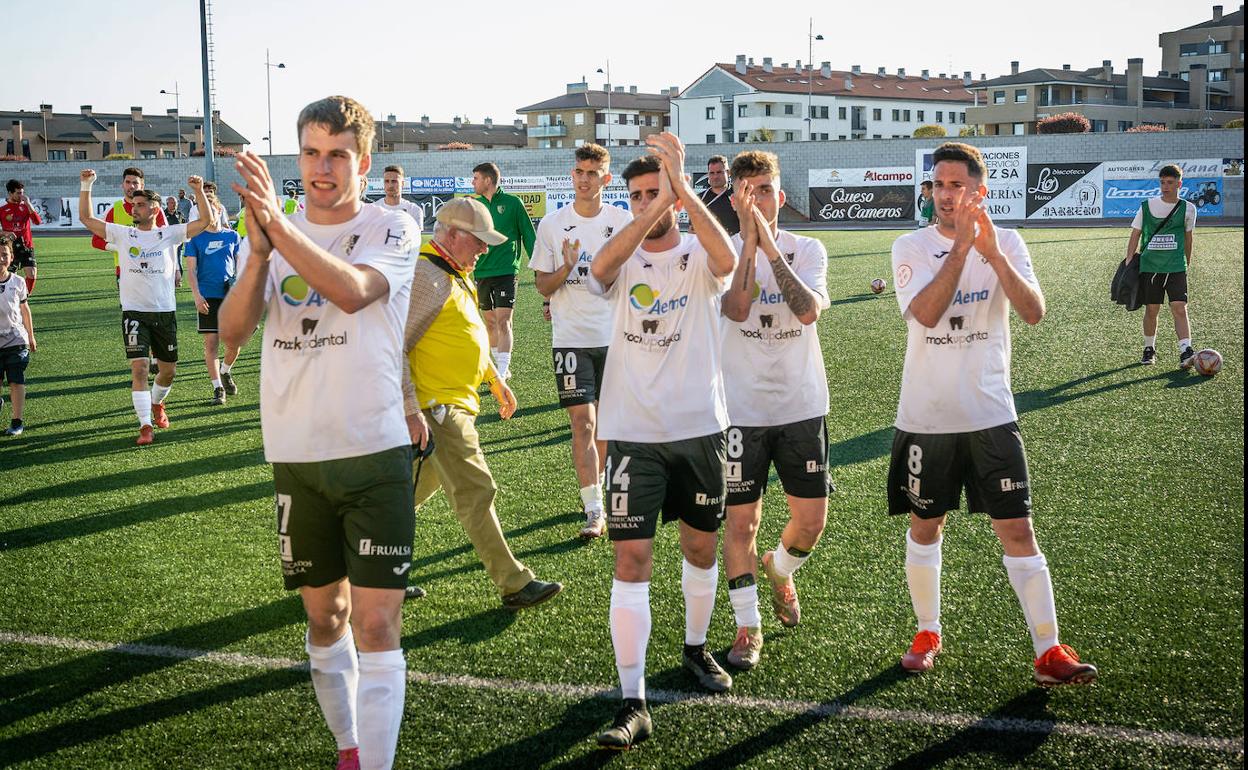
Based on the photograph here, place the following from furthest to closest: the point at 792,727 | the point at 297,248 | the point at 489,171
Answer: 1. the point at 489,171
2. the point at 792,727
3. the point at 297,248

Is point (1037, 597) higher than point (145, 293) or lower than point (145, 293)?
lower

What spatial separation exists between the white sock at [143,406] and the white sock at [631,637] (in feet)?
24.0

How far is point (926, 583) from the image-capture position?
488 centimetres

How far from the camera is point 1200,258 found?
82.5ft

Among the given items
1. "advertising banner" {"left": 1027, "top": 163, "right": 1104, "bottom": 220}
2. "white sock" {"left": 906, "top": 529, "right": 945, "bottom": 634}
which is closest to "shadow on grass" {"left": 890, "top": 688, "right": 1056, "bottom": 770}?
"white sock" {"left": 906, "top": 529, "right": 945, "bottom": 634}

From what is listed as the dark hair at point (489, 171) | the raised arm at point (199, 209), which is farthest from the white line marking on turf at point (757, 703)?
the dark hair at point (489, 171)

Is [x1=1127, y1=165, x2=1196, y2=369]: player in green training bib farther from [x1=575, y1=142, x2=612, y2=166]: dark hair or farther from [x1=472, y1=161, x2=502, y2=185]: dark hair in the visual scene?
[x1=575, y1=142, x2=612, y2=166]: dark hair

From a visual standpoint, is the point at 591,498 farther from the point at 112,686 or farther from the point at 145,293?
the point at 145,293

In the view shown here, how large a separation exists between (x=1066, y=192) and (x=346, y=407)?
4632 cm

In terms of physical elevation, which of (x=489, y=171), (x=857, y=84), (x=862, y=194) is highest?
(x=857, y=84)

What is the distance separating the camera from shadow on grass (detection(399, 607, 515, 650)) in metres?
5.27

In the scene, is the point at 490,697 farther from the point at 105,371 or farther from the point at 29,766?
the point at 105,371

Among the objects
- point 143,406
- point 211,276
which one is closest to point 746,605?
point 143,406

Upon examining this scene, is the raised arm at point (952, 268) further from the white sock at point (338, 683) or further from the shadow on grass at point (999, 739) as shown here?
the white sock at point (338, 683)
